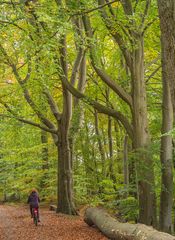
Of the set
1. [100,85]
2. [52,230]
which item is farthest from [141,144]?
[100,85]

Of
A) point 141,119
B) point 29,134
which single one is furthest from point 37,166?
point 141,119

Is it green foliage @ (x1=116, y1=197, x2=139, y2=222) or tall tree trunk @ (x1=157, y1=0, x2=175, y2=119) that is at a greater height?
tall tree trunk @ (x1=157, y1=0, x2=175, y2=119)

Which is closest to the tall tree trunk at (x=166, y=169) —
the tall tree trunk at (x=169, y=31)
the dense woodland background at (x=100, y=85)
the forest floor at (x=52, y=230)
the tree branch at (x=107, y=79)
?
the dense woodland background at (x=100, y=85)

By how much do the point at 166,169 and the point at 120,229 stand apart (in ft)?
9.75

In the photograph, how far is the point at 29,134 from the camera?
23.3m

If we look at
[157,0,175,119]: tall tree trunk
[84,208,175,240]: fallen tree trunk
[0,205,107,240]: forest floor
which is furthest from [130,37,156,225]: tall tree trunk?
[157,0,175,119]: tall tree trunk

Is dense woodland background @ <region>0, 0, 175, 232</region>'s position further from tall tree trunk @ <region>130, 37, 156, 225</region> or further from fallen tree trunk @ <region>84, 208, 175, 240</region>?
fallen tree trunk @ <region>84, 208, 175, 240</region>

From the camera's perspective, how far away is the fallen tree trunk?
825cm

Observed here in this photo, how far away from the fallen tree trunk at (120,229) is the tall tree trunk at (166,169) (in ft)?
5.69

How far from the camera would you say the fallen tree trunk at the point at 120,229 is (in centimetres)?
825

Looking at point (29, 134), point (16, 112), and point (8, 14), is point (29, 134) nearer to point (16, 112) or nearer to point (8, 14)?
point (16, 112)

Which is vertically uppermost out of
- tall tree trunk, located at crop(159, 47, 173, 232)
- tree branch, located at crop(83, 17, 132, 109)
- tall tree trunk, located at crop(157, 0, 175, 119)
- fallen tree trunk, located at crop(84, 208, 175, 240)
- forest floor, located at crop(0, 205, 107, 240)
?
tree branch, located at crop(83, 17, 132, 109)

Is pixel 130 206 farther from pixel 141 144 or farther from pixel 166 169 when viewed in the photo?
pixel 141 144

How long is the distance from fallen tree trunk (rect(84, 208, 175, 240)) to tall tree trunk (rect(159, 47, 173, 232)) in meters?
1.73
